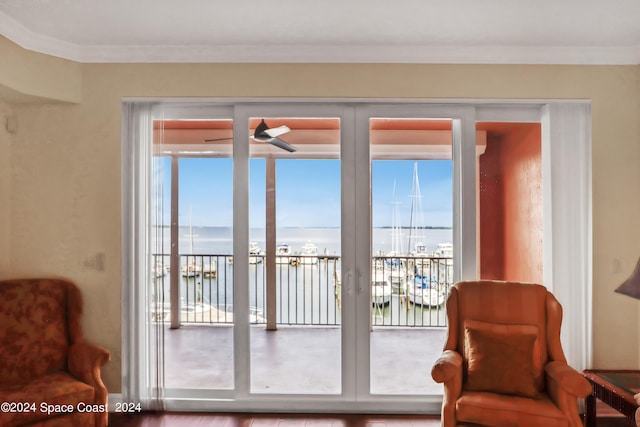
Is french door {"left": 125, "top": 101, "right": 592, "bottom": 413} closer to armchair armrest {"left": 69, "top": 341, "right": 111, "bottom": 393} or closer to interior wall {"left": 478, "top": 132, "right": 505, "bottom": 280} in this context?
interior wall {"left": 478, "top": 132, "right": 505, "bottom": 280}

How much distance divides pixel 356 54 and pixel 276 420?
2692 millimetres

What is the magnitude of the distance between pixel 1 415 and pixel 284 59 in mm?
2767

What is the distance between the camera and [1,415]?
2.22 m

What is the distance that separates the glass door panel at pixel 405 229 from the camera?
3113 millimetres

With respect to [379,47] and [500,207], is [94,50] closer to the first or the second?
[379,47]

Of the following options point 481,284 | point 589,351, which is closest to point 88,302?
point 481,284

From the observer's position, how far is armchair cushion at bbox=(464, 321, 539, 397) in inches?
92.5

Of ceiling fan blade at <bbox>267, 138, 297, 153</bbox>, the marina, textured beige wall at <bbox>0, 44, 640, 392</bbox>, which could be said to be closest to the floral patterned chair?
textured beige wall at <bbox>0, 44, 640, 392</bbox>

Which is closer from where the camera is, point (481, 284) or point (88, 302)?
point (481, 284)

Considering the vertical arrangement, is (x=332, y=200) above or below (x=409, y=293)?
above

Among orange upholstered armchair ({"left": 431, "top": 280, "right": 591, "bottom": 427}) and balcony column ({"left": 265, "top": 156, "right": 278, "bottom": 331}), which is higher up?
balcony column ({"left": 265, "top": 156, "right": 278, "bottom": 331})

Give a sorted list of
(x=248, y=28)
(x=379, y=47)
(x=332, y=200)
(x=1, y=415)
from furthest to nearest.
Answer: (x=332, y=200)
(x=379, y=47)
(x=248, y=28)
(x=1, y=415)

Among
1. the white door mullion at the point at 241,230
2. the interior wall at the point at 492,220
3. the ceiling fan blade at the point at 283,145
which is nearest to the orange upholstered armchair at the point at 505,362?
the interior wall at the point at 492,220

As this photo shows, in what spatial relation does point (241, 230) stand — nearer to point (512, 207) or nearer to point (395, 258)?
point (395, 258)
